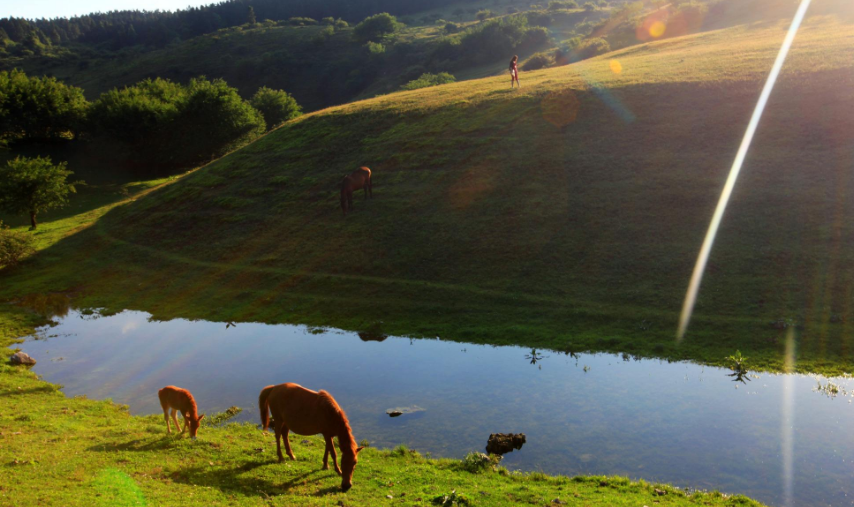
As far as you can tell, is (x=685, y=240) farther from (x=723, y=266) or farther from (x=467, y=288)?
(x=467, y=288)

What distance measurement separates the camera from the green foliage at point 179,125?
2744 inches

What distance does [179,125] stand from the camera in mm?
71750

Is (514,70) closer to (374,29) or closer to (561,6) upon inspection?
(374,29)

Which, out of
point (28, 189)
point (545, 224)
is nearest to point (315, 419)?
point (545, 224)

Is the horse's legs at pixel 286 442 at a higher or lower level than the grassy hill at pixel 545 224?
lower

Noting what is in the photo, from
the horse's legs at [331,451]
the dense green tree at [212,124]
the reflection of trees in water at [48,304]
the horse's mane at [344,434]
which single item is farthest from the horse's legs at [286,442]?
the dense green tree at [212,124]

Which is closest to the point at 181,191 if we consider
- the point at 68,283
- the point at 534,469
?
the point at 68,283

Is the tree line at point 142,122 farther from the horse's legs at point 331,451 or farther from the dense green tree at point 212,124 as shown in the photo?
the horse's legs at point 331,451

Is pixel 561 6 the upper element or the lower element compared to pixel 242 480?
upper

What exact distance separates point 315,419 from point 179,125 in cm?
6895

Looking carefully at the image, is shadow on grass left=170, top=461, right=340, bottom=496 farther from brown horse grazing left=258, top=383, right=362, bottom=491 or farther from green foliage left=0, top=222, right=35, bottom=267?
green foliage left=0, top=222, right=35, bottom=267

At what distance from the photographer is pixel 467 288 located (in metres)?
27.7

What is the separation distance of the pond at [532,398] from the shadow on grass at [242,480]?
3.75 meters

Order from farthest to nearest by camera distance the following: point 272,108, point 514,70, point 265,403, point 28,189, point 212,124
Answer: point 272,108 < point 212,124 < point 514,70 < point 28,189 < point 265,403
